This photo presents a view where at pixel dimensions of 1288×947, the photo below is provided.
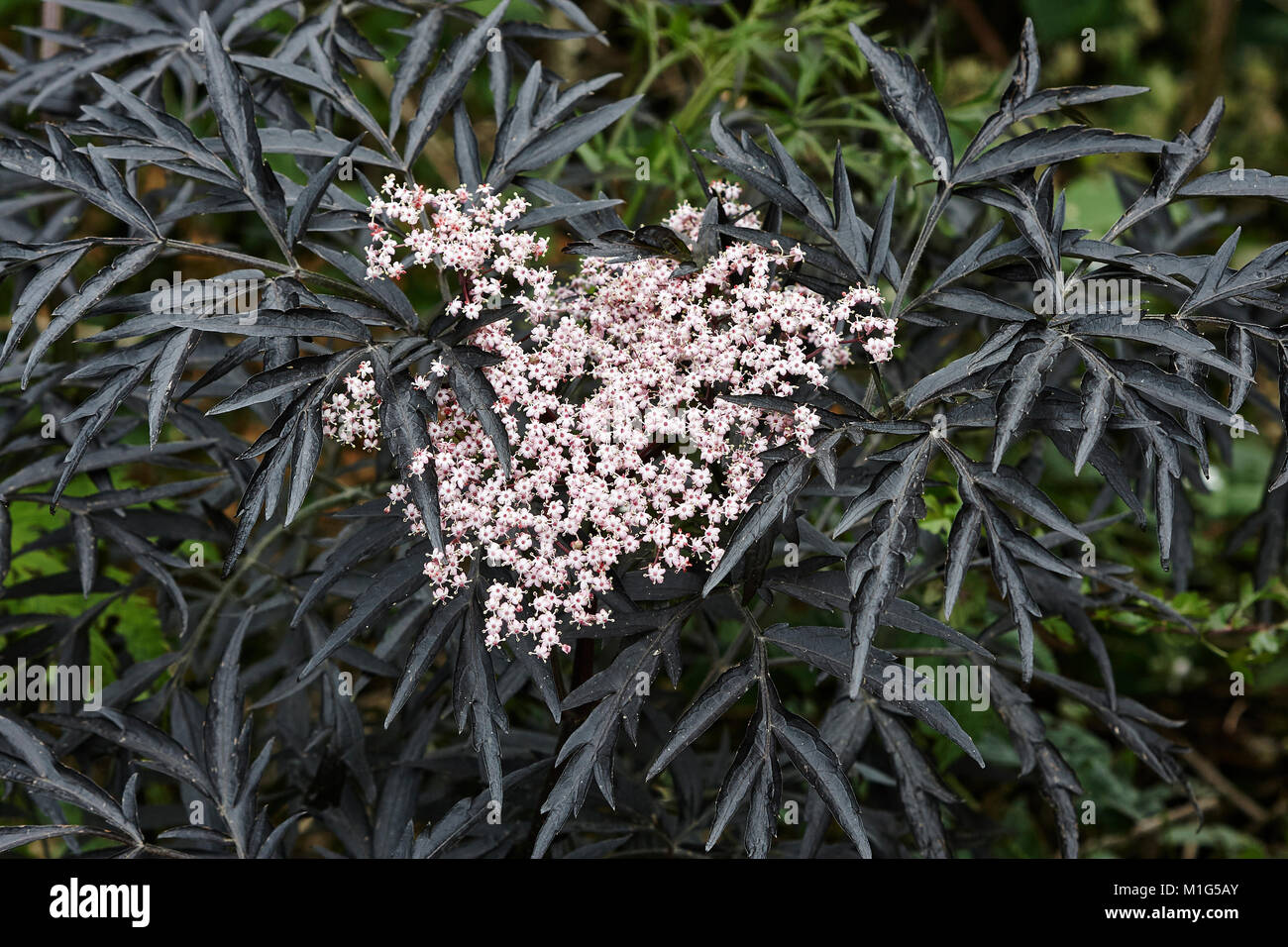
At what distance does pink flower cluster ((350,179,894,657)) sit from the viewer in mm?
1057

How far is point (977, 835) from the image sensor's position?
1.73 metres

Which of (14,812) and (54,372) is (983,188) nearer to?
(54,372)

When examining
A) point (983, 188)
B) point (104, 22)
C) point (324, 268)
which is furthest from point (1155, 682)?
point (104, 22)

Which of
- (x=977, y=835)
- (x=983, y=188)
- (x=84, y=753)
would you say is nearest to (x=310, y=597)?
(x=84, y=753)

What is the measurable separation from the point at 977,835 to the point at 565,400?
3.49ft

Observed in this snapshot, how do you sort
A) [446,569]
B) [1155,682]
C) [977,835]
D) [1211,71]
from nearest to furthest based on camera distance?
[446,569]
[977,835]
[1155,682]
[1211,71]

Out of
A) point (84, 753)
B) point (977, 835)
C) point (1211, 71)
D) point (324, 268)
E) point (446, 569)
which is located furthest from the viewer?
point (1211, 71)

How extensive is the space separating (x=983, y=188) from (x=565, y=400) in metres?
0.50

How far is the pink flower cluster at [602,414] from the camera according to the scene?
106cm

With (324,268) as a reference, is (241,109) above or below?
below

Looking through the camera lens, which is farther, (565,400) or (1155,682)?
(1155,682)

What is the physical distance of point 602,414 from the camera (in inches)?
41.8

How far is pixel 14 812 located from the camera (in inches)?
64.0

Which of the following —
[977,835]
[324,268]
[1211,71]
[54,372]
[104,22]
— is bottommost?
[977,835]
